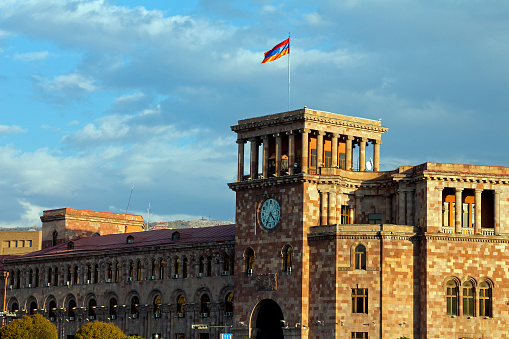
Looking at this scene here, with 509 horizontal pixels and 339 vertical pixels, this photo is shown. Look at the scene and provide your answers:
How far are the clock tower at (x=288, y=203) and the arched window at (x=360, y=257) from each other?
4.12 meters

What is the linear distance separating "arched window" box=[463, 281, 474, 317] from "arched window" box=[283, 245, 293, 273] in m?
16.7

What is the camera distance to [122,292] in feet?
435

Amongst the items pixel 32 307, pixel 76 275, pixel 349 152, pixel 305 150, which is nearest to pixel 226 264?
pixel 305 150

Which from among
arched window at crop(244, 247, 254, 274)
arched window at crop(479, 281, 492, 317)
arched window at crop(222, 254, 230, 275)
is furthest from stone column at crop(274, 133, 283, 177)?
arched window at crop(479, 281, 492, 317)

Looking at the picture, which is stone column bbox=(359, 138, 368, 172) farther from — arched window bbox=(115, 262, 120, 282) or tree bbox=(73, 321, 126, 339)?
arched window bbox=(115, 262, 120, 282)

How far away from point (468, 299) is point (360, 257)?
10828 mm

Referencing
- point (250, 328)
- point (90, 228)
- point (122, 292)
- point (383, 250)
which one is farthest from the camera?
point (90, 228)

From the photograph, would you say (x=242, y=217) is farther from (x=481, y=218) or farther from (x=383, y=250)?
(x=481, y=218)

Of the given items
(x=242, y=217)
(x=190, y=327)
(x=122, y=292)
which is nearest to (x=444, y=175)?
(x=242, y=217)

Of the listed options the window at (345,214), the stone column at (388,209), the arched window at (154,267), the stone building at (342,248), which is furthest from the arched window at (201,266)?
the stone column at (388,209)

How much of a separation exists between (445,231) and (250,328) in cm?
2169

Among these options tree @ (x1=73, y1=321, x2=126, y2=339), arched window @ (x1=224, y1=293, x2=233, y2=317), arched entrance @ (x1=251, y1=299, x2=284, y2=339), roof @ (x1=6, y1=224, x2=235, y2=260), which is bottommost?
tree @ (x1=73, y1=321, x2=126, y2=339)

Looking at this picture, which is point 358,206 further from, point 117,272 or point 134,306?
point 117,272

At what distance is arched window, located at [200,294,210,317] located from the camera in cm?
12194
